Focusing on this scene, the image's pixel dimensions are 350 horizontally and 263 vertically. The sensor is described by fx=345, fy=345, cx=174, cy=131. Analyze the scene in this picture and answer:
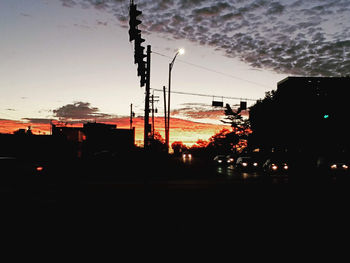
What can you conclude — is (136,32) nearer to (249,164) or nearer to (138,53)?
(138,53)

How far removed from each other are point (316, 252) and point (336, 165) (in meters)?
24.9

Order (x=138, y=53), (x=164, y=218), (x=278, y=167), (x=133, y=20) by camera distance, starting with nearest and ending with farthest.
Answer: (x=164, y=218)
(x=133, y=20)
(x=138, y=53)
(x=278, y=167)

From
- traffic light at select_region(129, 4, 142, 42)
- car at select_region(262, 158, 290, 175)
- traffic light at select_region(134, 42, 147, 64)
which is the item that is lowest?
car at select_region(262, 158, 290, 175)

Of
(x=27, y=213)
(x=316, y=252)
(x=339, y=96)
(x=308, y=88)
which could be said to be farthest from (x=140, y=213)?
(x=308, y=88)

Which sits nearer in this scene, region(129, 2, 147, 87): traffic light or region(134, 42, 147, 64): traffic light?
region(129, 2, 147, 87): traffic light

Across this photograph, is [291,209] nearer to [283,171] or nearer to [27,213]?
[27,213]

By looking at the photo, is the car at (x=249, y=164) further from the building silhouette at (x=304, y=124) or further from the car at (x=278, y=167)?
the building silhouette at (x=304, y=124)

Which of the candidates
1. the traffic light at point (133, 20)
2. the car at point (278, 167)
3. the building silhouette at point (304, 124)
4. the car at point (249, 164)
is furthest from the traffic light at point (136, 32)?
the building silhouette at point (304, 124)

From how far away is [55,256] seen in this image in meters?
5.74

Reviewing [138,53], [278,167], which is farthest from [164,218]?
[278,167]

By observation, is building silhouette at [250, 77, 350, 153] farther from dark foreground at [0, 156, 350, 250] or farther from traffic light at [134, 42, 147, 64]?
dark foreground at [0, 156, 350, 250]

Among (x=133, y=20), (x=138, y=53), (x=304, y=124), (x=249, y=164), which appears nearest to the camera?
(x=133, y=20)

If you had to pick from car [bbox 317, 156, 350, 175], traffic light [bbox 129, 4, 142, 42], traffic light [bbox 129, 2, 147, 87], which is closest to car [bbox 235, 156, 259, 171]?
car [bbox 317, 156, 350, 175]

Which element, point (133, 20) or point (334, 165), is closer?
point (133, 20)
